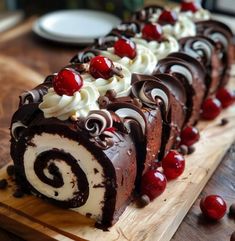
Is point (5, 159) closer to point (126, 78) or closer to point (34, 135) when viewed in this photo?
point (34, 135)

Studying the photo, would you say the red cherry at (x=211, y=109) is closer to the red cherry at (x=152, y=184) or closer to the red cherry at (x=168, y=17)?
the red cherry at (x=168, y=17)

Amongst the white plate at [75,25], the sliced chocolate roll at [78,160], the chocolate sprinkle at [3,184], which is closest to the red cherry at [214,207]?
the sliced chocolate roll at [78,160]

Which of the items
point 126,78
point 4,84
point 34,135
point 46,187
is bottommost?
point 4,84

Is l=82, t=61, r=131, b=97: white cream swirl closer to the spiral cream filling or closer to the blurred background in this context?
the spiral cream filling

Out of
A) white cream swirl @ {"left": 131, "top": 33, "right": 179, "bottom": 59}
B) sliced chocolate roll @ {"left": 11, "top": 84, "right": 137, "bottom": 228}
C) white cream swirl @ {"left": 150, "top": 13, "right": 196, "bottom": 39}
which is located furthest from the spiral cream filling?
white cream swirl @ {"left": 150, "top": 13, "right": 196, "bottom": 39}

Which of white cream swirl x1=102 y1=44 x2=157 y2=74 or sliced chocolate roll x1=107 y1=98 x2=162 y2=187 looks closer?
sliced chocolate roll x1=107 y1=98 x2=162 y2=187

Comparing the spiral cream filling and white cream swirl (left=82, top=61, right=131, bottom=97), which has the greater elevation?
white cream swirl (left=82, top=61, right=131, bottom=97)

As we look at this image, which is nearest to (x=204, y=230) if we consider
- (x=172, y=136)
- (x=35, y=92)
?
(x=172, y=136)
